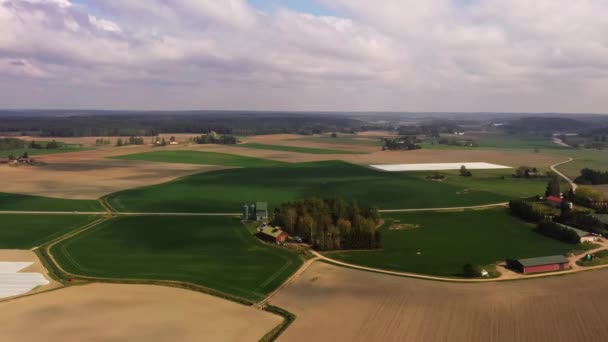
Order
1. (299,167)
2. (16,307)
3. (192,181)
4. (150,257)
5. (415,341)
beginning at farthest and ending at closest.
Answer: (299,167)
(192,181)
(150,257)
(16,307)
(415,341)

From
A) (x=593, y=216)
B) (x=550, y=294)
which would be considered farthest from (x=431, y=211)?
(x=550, y=294)

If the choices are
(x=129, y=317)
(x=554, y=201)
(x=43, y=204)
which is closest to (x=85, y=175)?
(x=43, y=204)

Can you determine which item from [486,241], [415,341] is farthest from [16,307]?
[486,241]

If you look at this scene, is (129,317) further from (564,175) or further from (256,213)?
(564,175)

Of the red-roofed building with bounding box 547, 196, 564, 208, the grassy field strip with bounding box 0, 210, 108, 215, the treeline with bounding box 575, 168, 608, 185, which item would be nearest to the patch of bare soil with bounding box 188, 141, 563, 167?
the treeline with bounding box 575, 168, 608, 185

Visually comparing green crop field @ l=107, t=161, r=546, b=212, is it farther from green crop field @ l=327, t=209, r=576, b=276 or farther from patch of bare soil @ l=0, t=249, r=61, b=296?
patch of bare soil @ l=0, t=249, r=61, b=296

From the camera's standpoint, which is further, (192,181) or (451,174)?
(451,174)

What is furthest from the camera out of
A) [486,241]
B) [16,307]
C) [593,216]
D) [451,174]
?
[451,174]

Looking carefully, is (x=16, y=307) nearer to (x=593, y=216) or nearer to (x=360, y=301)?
(x=360, y=301)
